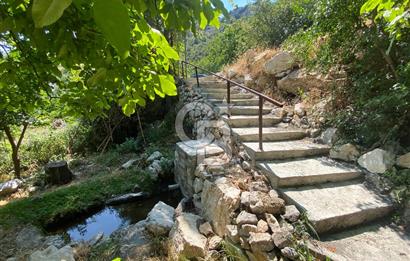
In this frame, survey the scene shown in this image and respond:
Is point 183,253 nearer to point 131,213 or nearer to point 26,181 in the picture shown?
point 131,213

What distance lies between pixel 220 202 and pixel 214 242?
0.41m

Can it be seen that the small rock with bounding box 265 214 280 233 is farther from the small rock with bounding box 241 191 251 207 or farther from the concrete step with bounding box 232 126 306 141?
the concrete step with bounding box 232 126 306 141

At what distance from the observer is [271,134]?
4.06 m

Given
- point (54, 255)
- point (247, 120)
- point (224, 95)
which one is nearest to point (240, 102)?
point (224, 95)

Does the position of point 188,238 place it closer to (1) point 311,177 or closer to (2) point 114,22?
(1) point 311,177

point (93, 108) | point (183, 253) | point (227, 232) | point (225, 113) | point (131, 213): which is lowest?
point (131, 213)

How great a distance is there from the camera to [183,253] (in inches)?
109

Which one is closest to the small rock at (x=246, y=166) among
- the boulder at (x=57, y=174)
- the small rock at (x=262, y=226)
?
the small rock at (x=262, y=226)

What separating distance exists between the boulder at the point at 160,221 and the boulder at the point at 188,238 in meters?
0.19

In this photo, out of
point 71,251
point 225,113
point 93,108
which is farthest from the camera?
point 225,113

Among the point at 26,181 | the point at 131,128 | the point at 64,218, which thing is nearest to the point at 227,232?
the point at 64,218

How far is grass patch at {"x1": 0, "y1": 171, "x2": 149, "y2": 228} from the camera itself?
420cm

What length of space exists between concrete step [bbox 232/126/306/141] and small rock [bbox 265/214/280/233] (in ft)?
Answer: 5.05

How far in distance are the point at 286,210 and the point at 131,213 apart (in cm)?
284
